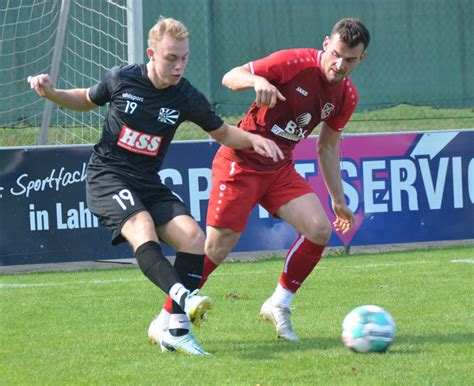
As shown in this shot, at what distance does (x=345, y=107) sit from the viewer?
6957 millimetres

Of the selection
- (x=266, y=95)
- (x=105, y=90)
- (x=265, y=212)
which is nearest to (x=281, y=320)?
(x=266, y=95)

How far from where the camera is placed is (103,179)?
6238mm

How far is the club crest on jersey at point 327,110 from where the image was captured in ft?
22.5

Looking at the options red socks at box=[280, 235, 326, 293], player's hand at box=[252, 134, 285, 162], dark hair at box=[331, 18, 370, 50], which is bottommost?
red socks at box=[280, 235, 326, 293]

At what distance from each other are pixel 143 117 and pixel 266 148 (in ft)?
2.47

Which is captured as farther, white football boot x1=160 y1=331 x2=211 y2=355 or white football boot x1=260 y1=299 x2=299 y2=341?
white football boot x1=260 y1=299 x2=299 y2=341

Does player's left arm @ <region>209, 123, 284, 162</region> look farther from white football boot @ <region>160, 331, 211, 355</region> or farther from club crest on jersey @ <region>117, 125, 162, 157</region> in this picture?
white football boot @ <region>160, 331, 211, 355</region>

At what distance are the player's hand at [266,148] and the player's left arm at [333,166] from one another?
3.64 ft

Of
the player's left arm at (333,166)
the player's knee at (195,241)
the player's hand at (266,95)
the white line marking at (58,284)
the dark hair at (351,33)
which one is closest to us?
the player's hand at (266,95)

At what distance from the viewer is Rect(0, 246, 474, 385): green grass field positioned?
5.45 meters

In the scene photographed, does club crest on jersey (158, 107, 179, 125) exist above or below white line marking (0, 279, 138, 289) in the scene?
above

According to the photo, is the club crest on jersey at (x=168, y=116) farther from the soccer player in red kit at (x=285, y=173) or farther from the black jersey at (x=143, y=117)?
the soccer player in red kit at (x=285, y=173)

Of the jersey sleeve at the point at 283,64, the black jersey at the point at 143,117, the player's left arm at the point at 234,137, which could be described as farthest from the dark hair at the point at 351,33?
the black jersey at the point at 143,117

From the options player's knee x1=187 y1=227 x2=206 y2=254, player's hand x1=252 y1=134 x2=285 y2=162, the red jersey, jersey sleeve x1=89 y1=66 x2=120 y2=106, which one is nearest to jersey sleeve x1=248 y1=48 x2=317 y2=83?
the red jersey
